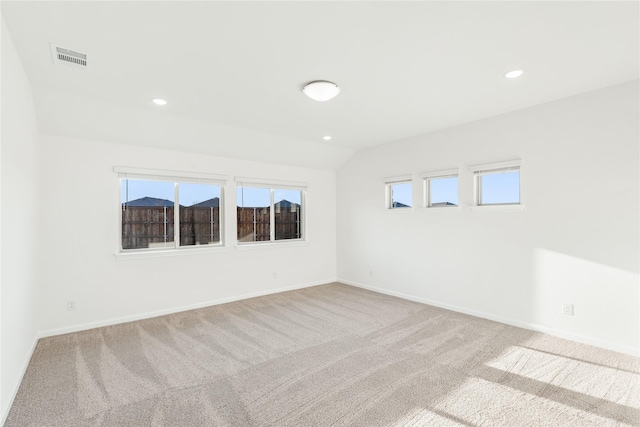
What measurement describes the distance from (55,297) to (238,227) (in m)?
2.36

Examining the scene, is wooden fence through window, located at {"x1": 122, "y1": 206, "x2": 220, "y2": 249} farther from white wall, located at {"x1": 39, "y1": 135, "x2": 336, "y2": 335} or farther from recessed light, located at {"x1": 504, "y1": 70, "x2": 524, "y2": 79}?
recessed light, located at {"x1": 504, "y1": 70, "x2": 524, "y2": 79}

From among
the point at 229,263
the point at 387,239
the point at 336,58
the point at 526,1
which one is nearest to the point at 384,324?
the point at 387,239

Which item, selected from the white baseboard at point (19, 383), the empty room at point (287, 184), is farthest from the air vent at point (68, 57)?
the white baseboard at point (19, 383)

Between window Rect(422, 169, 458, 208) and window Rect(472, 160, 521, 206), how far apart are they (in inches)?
12.1

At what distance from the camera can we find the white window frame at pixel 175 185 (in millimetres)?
3904

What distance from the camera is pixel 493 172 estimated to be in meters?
3.85

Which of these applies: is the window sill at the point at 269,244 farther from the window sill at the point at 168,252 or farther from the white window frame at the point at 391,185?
the white window frame at the point at 391,185

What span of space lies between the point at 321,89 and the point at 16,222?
2.60m

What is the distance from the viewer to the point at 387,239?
16.8ft

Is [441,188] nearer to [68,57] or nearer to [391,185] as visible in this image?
[391,185]

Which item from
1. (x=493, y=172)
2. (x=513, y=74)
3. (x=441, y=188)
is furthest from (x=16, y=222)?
(x=493, y=172)

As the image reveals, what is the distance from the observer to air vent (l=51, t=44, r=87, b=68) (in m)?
2.17

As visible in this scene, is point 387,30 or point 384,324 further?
point 384,324

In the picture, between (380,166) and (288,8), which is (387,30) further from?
(380,166)
